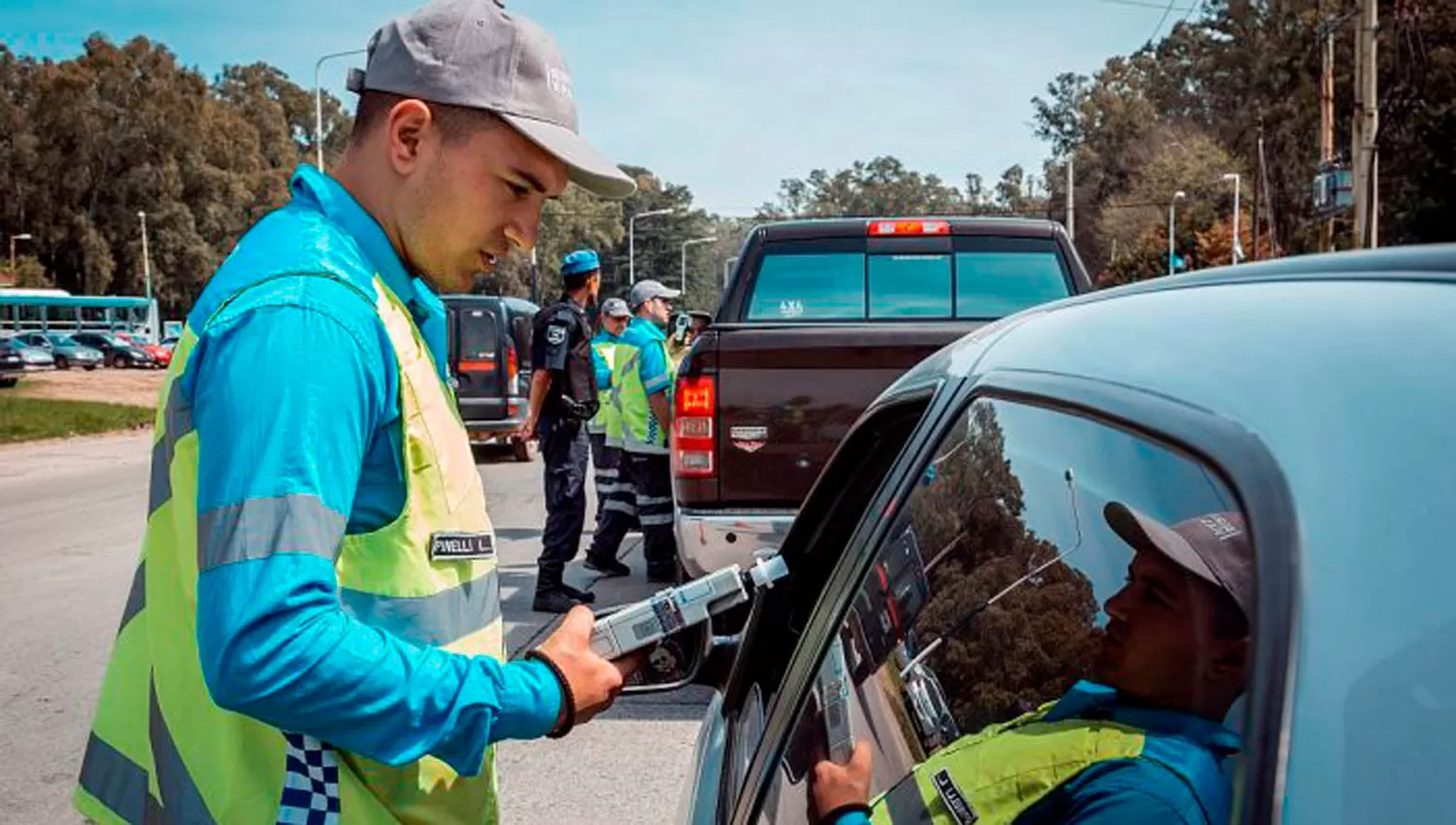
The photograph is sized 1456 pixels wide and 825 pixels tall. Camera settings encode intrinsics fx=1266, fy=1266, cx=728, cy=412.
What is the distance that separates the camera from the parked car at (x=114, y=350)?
55.6 meters

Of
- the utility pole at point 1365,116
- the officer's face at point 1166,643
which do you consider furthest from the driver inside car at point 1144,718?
the utility pole at point 1365,116

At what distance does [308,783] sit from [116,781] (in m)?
0.36

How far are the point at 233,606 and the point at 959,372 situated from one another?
3.08 feet

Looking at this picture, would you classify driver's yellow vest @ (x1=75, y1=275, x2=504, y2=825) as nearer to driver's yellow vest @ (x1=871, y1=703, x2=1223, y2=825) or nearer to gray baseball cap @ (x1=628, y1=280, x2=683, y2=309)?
driver's yellow vest @ (x1=871, y1=703, x2=1223, y2=825)

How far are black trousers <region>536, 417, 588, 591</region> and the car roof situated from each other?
63.6 inches

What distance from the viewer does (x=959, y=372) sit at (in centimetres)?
168

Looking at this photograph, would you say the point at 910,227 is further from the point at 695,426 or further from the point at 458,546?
the point at 458,546

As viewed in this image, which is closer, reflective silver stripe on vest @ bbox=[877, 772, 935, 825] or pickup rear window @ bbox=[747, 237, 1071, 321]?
reflective silver stripe on vest @ bbox=[877, 772, 935, 825]

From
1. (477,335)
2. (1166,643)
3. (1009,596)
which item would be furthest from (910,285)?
(477,335)

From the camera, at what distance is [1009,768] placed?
3.78 feet

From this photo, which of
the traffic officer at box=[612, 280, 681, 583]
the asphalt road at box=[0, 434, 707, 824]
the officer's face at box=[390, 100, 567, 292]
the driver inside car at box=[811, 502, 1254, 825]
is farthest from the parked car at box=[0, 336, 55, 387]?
the driver inside car at box=[811, 502, 1254, 825]

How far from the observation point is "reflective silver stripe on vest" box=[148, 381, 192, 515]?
1.58 meters

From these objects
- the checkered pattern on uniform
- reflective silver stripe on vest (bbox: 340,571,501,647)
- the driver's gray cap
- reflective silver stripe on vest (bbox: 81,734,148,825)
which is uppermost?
the driver's gray cap

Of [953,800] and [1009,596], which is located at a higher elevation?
[1009,596]
